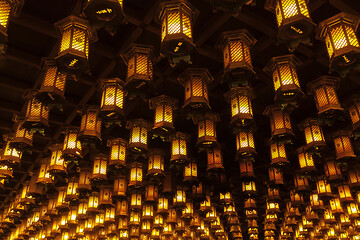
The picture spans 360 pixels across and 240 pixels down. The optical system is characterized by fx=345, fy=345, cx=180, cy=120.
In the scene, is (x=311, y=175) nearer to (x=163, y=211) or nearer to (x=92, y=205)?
(x=163, y=211)

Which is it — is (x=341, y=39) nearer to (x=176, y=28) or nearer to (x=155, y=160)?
(x=176, y=28)

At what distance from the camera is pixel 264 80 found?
7.21 meters

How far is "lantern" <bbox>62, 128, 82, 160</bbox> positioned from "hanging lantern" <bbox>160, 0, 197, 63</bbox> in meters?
3.77

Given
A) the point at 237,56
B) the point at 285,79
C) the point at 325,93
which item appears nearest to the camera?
the point at 237,56

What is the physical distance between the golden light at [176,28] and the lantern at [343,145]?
4938mm

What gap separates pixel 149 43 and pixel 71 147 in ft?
9.54

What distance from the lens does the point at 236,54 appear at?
5.14 metres

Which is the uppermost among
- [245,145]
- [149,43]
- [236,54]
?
[149,43]

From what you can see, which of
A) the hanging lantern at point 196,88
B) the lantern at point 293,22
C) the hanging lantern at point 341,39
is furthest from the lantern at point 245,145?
the lantern at point 293,22

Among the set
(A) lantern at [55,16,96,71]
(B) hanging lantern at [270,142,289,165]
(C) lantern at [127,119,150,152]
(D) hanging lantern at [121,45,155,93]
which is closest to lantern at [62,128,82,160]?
(C) lantern at [127,119,150,152]

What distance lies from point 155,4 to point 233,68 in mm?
1731

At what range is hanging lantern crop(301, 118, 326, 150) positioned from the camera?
7.00 metres

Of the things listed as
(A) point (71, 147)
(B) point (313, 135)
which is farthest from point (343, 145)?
(A) point (71, 147)

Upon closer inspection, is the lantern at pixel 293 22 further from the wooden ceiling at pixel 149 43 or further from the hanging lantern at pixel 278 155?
the hanging lantern at pixel 278 155
